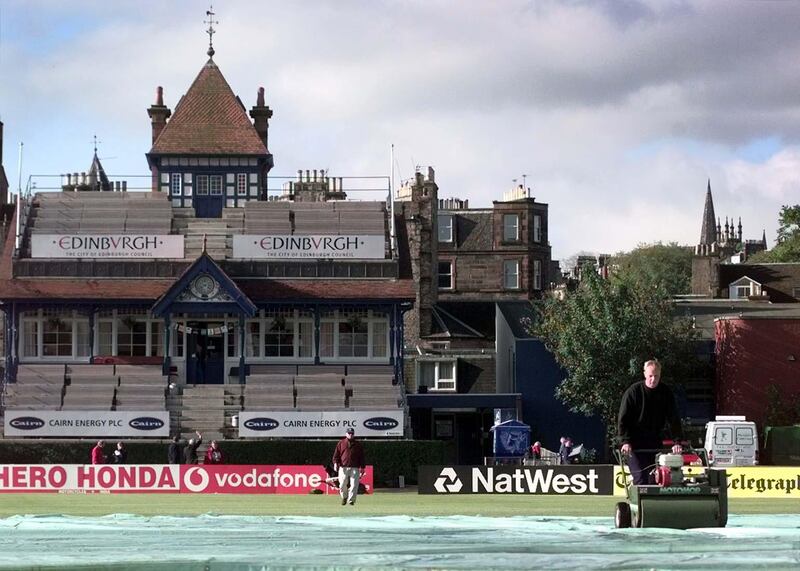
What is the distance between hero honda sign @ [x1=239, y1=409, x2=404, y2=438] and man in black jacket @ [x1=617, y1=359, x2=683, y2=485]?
36.8 m

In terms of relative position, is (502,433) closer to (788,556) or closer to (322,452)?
(322,452)

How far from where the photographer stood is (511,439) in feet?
189

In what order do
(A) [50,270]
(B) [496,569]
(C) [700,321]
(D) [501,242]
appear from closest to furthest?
(B) [496,569]
(A) [50,270]
(C) [700,321]
(D) [501,242]

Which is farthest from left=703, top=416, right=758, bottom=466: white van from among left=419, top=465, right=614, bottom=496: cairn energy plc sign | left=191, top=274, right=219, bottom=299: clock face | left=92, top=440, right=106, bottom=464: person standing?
left=92, top=440, right=106, bottom=464: person standing

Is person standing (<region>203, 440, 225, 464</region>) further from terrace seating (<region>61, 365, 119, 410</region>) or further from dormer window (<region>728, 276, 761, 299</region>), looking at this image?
dormer window (<region>728, 276, 761, 299</region>)

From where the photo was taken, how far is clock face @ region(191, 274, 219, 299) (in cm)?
6066

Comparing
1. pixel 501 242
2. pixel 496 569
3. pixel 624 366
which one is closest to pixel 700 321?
pixel 624 366

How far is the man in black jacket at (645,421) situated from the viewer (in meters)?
20.7

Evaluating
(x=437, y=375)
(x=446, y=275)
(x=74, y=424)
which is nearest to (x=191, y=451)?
(x=74, y=424)

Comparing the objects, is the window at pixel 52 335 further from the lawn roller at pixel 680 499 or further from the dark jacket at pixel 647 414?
the lawn roller at pixel 680 499

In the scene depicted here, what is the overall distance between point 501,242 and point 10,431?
4776 centimetres

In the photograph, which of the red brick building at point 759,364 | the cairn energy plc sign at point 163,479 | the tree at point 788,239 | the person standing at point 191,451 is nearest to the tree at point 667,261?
the tree at point 788,239

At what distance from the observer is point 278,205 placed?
217 ft

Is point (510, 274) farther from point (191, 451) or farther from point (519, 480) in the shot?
point (519, 480)
